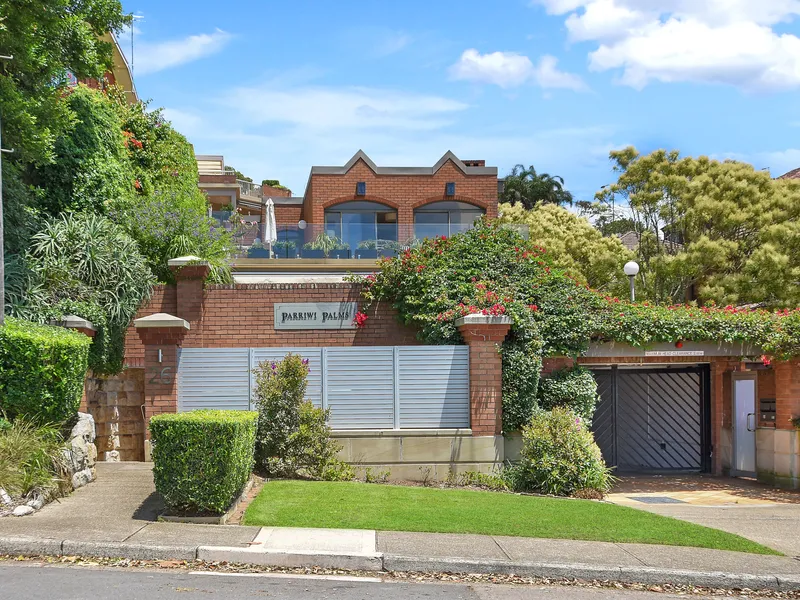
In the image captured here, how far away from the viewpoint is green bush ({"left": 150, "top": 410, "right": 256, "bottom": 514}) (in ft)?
30.0

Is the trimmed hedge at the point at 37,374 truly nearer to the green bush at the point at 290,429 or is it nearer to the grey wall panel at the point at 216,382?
the grey wall panel at the point at 216,382

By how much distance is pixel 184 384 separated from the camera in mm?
13070

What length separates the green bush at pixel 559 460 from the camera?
12344 mm

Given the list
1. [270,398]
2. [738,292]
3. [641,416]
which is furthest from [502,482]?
[738,292]

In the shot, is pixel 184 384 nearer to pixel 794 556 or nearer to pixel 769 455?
pixel 794 556

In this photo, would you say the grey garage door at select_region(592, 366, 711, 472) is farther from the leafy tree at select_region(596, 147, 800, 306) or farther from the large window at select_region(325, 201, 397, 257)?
the leafy tree at select_region(596, 147, 800, 306)

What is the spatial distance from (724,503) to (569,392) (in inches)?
119

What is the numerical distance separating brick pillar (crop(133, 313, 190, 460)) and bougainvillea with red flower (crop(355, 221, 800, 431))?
12.4 feet

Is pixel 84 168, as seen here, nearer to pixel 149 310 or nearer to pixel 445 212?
pixel 149 310

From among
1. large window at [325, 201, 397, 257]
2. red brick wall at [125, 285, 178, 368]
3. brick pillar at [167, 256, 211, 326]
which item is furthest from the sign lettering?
large window at [325, 201, 397, 257]

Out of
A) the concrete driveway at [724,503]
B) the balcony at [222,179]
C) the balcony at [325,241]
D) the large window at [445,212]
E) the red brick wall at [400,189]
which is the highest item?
the balcony at [222,179]

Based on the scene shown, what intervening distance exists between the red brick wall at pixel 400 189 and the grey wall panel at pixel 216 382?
17553 mm

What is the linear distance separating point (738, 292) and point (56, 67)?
70.3 ft

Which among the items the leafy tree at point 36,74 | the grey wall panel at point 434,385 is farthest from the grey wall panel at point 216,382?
the leafy tree at point 36,74
